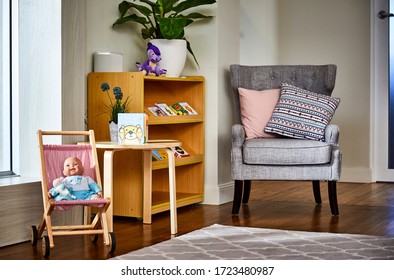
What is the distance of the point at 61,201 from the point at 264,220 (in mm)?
1418

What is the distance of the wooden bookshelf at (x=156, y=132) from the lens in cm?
414

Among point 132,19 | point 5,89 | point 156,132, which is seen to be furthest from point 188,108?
point 5,89

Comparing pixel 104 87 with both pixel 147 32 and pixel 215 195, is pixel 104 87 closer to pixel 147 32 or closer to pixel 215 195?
pixel 147 32

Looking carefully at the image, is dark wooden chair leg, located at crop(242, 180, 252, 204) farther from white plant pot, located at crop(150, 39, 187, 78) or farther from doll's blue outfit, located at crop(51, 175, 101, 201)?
doll's blue outfit, located at crop(51, 175, 101, 201)

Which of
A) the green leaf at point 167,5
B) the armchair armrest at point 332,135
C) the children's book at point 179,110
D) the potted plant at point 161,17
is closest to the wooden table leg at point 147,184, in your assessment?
the children's book at point 179,110

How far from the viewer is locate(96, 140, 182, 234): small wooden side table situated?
352cm

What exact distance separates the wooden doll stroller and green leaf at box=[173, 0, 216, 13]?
1.47 metres

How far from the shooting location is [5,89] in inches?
145

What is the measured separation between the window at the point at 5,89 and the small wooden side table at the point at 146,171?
475 millimetres

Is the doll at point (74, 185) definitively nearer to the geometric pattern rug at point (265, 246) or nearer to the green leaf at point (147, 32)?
the geometric pattern rug at point (265, 246)

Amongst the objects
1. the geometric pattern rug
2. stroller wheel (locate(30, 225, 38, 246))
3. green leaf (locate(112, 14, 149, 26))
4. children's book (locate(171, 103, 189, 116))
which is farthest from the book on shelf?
stroller wheel (locate(30, 225, 38, 246))

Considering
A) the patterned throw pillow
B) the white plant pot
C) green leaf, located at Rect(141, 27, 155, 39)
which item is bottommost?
the patterned throw pillow
